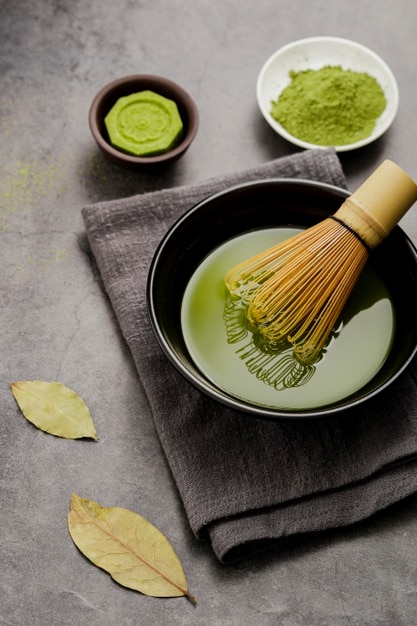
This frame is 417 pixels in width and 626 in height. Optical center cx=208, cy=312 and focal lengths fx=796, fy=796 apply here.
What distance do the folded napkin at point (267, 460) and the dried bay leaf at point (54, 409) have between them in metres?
0.11

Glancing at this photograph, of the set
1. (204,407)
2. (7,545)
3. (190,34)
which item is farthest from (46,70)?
(7,545)

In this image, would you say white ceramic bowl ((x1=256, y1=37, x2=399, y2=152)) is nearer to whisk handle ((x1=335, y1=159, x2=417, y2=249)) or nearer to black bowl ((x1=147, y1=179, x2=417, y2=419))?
black bowl ((x1=147, y1=179, x2=417, y2=419))

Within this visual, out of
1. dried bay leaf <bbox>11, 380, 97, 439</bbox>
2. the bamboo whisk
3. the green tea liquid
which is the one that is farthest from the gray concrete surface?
the bamboo whisk

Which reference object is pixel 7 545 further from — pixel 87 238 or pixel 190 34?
pixel 190 34

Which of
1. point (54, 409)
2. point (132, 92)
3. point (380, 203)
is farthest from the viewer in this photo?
point (132, 92)

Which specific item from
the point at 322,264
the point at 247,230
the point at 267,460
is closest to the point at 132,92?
the point at 247,230

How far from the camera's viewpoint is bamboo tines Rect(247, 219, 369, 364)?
1085mm

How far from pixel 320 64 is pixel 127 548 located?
35.5 inches

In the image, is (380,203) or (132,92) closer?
(380,203)

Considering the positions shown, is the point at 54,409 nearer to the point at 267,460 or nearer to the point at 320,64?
the point at 267,460

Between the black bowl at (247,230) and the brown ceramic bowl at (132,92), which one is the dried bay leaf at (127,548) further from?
the brown ceramic bowl at (132,92)

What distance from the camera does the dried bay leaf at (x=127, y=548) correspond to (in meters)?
1.09

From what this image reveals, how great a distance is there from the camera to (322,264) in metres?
1.09

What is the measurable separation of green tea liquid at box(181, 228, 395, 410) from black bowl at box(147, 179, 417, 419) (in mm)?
13
